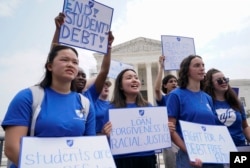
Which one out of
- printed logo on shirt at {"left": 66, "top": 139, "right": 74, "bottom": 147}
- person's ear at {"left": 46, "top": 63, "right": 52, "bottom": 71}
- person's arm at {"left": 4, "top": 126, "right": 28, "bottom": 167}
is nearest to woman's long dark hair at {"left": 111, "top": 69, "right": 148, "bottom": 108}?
person's ear at {"left": 46, "top": 63, "right": 52, "bottom": 71}

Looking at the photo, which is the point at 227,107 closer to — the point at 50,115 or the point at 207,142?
the point at 207,142

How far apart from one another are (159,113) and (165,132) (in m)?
0.22

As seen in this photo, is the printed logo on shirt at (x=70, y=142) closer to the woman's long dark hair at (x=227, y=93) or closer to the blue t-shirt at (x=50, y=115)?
the blue t-shirt at (x=50, y=115)

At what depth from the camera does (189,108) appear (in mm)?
2562

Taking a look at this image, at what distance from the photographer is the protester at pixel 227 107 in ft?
9.75

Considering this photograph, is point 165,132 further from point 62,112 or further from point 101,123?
point 62,112

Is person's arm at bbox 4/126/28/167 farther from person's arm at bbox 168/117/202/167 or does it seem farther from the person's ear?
person's arm at bbox 168/117/202/167

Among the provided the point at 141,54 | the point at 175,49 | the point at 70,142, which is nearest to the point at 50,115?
the point at 70,142

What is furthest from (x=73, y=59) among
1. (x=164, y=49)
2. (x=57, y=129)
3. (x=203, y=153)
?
(x=164, y=49)

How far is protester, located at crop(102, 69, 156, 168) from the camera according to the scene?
100 inches

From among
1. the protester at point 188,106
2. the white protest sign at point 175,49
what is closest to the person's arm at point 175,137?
the protester at point 188,106

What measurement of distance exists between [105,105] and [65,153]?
194cm

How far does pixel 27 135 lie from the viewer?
1760 mm

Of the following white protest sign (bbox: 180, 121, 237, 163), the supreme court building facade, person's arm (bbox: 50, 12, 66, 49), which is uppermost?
the supreme court building facade
